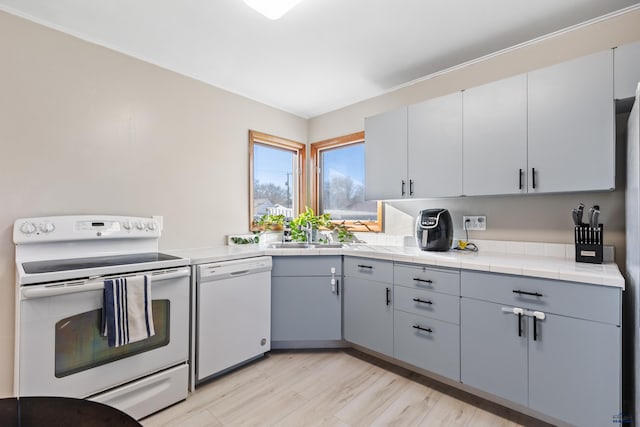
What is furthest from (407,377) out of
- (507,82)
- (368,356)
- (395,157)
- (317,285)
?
(507,82)

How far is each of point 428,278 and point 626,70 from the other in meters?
1.56

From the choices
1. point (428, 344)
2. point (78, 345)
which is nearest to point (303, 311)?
point (428, 344)

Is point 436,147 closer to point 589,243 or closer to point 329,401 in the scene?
point 589,243

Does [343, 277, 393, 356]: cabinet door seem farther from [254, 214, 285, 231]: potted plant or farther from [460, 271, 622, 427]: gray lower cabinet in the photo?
[254, 214, 285, 231]: potted plant

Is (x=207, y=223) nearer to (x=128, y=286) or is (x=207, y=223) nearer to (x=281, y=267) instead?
(x=281, y=267)

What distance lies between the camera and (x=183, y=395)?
75.5 inches

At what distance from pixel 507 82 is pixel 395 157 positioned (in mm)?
900

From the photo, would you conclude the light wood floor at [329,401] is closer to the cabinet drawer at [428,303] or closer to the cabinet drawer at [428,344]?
the cabinet drawer at [428,344]

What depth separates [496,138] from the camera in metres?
2.03

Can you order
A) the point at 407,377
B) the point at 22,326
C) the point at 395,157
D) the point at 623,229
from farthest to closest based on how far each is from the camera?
the point at 395,157 < the point at 407,377 < the point at 623,229 < the point at 22,326

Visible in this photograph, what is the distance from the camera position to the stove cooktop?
158cm

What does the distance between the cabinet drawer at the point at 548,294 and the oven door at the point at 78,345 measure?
1.86 metres

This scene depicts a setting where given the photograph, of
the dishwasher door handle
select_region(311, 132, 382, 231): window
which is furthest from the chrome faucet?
the dishwasher door handle

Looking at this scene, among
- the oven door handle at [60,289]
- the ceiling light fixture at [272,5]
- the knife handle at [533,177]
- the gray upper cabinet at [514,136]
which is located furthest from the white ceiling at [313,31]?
the oven door handle at [60,289]
